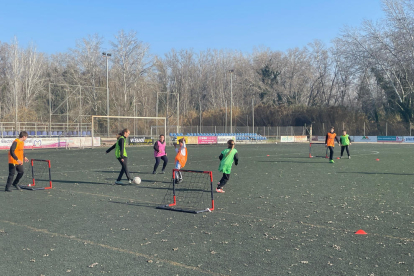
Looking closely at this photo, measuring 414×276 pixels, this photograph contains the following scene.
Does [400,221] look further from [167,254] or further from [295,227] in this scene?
[167,254]

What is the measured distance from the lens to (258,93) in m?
79.8

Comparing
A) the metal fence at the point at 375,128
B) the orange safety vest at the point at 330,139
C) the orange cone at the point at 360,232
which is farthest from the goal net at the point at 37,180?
the metal fence at the point at 375,128

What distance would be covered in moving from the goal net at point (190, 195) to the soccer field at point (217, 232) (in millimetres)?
274

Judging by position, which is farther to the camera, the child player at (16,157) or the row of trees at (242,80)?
the row of trees at (242,80)

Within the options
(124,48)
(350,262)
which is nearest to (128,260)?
(350,262)

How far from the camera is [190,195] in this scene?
35.7 ft

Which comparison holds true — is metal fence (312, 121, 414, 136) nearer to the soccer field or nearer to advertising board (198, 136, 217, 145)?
advertising board (198, 136, 217, 145)

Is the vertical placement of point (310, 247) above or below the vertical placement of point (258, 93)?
below

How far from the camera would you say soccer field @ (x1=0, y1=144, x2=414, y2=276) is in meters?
5.33

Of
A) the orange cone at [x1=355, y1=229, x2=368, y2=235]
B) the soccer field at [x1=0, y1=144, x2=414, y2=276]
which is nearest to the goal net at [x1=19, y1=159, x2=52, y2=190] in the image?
the soccer field at [x1=0, y1=144, x2=414, y2=276]

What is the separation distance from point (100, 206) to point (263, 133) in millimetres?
50439

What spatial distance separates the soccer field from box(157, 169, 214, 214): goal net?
27 centimetres

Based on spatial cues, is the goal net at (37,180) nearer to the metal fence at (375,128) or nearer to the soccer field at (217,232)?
the soccer field at (217,232)

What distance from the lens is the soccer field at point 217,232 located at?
5.33 meters
